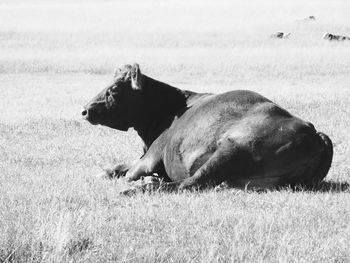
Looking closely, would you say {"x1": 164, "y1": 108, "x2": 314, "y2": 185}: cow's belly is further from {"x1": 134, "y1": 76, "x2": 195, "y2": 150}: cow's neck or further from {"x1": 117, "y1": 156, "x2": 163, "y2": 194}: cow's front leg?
{"x1": 134, "y1": 76, "x2": 195, "y2": 150}: cow's neck

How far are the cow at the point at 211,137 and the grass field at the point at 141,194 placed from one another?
321 mm

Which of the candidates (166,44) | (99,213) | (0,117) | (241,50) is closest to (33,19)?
(166,44)

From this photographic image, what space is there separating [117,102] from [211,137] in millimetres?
1753

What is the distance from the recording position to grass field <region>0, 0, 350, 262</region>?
5.25m

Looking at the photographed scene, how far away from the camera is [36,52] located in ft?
123

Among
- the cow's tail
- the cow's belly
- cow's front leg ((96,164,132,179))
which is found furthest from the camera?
cow's front leg ((96,164,132,179))

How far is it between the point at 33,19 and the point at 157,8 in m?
14.2

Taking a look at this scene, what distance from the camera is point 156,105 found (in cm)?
947

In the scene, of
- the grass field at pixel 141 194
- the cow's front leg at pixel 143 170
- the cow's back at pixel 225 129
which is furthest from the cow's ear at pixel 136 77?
the grass field at pixel 141 194

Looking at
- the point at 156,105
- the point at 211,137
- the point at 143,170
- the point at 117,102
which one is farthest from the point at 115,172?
the point at 211,137

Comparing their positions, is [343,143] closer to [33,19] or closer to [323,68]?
[323,68]

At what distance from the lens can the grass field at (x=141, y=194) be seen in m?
5.25

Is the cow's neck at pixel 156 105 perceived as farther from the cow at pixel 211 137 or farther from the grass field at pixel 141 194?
the grass field at pixel 141 194

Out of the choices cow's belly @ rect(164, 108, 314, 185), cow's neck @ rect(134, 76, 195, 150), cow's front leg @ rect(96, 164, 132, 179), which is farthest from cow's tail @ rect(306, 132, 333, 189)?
cow's front leg @ rect(96, 164, 132, 179)
